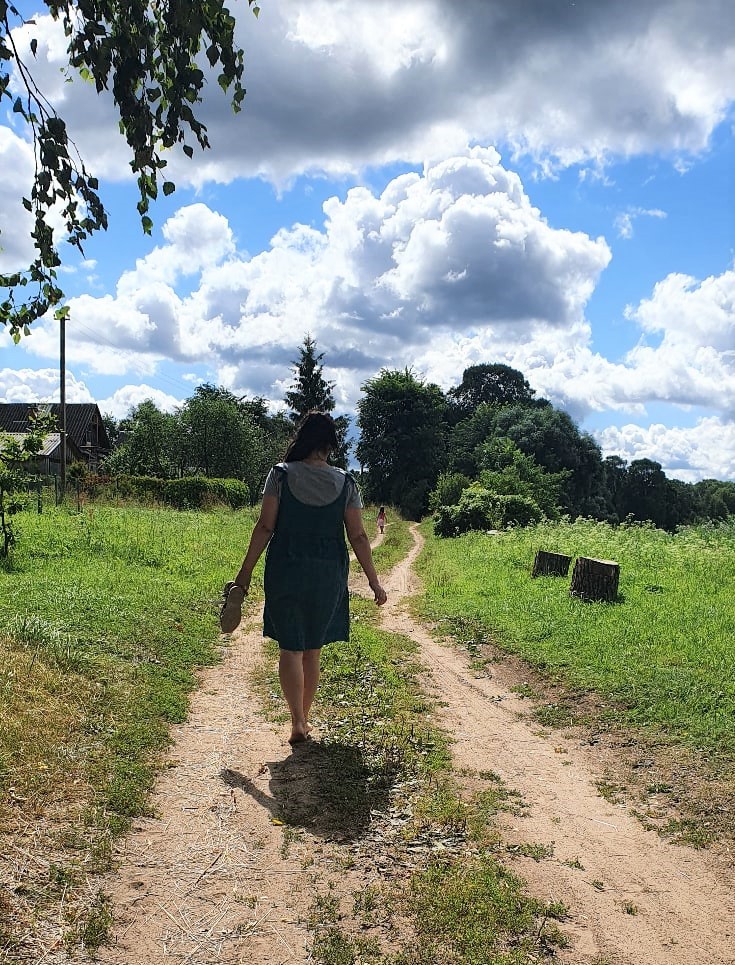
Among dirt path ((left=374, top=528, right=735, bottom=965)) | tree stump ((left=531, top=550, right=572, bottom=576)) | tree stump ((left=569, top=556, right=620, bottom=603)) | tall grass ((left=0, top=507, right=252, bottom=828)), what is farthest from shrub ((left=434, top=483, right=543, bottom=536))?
dirt path ((left=374, top=528, right=735, bottom=965))

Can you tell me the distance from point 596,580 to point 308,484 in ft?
24.3

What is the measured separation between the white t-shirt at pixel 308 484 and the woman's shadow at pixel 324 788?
70.3 inches

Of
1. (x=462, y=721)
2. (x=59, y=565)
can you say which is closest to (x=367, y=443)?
(x=59, y=565)

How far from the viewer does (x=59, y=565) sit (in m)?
11.4

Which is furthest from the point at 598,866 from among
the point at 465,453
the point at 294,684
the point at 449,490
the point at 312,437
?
the point at 465,453

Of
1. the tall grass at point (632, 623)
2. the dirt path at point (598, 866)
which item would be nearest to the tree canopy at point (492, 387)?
the tall grass at point (632, 623)

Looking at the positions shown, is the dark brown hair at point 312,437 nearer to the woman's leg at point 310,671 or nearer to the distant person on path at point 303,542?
the distant person on path at point 303,542

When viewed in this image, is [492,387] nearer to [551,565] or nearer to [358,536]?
[551,565]

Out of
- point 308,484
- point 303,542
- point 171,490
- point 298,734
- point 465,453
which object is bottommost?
point 298,734

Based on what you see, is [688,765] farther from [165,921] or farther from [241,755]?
[165,921]

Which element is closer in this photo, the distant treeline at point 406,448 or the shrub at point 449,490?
the shrub at point 449,490

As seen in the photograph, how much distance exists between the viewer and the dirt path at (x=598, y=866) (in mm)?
3217

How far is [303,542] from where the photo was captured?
5.04 m

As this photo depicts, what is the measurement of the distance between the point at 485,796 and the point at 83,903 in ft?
8.03
